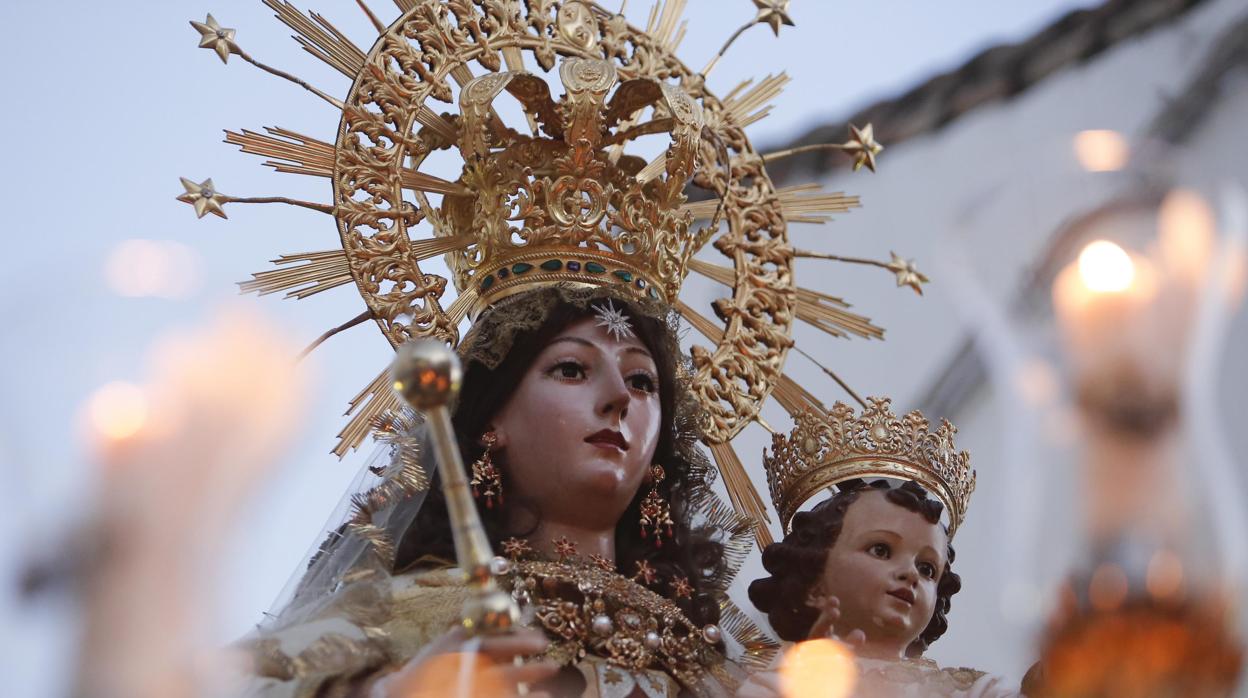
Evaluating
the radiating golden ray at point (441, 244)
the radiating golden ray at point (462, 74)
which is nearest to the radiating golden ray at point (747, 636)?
the radiating golden ray at point (441, 244)

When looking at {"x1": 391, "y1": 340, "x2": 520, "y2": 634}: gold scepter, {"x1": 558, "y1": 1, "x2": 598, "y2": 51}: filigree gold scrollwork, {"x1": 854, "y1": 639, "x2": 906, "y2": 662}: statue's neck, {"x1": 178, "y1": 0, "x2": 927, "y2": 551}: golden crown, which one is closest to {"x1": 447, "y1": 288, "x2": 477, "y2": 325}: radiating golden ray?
{"x1": 178, "y1": 0, "x2": 927, "y2": 551}: golden crown

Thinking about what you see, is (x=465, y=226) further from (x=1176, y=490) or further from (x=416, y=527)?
(x=1176, y=490)

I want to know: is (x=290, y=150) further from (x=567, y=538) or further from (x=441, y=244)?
(x=567, y=538)

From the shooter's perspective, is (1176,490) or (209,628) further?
(209,628)

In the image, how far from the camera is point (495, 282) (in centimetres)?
380

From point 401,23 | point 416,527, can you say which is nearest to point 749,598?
point 416,527

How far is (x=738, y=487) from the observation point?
3.99m

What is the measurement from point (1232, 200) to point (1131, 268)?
14 cm

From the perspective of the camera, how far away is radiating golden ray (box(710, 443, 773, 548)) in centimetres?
395

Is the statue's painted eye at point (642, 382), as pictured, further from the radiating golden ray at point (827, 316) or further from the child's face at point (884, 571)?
the radiating golden ray at point (827, 316)

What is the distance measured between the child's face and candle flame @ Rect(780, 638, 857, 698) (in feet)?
0.74

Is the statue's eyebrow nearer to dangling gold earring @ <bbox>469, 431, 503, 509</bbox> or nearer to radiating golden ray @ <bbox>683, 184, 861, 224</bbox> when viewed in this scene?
dangling gold earring @ <bbox>469, 431, 503, 509</bbox>

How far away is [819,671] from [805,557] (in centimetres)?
51

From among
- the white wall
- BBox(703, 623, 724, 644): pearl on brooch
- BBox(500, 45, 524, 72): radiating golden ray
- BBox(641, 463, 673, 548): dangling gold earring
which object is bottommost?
BBox(703, 623, 724, 644): pearl on brooch
